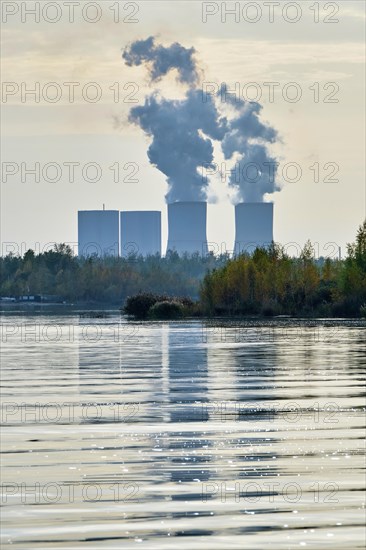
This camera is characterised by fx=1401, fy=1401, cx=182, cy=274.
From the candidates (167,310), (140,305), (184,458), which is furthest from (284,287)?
(184,458)

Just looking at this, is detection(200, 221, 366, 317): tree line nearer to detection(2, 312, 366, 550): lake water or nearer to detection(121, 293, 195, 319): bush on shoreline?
detection(121, 293, 195, 319): bush on shoreline

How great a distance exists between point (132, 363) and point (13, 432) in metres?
22.5

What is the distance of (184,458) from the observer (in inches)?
811

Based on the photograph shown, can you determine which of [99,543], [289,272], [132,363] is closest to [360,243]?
[289,272]

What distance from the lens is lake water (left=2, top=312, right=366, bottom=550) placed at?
50.7 ft

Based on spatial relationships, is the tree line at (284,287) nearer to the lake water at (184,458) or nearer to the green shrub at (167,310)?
the green shrub at (167,310)

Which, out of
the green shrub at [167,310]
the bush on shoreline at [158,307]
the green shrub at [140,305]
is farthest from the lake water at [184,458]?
the green shrub at [140,305]

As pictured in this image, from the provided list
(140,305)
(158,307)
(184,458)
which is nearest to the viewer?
(184,458)

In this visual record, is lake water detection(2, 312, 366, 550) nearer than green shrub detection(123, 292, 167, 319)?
Yes

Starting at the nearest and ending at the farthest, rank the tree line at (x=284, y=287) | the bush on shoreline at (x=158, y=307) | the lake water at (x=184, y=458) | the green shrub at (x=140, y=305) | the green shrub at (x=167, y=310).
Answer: the lake water at (x=184, y=458)
the tree line at (x=284, y=287)
the green shrub at (x=167, y=310)
the bush on shoreline at (x=158, y=307)
the green shrub at (x=140, y=305)

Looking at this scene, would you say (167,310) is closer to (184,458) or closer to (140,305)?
(140,305)

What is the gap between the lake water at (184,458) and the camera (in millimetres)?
15453

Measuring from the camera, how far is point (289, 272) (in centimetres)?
11919

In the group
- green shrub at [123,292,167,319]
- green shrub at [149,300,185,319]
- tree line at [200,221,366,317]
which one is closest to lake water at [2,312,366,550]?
tree line at [200,221,366,317]
